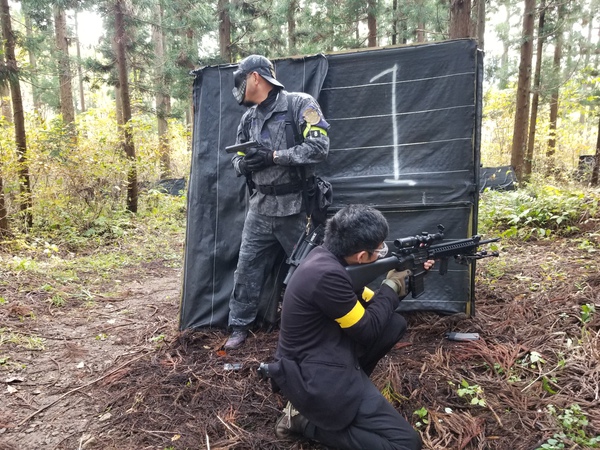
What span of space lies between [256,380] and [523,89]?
1042cm

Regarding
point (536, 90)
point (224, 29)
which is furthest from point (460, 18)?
point (224, 29)

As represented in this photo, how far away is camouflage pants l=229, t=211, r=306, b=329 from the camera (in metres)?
3.36

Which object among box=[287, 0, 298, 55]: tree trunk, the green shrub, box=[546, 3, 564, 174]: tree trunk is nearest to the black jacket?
the green shrub

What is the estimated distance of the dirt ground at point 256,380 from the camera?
95.2 inches

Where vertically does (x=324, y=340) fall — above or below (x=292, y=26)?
below

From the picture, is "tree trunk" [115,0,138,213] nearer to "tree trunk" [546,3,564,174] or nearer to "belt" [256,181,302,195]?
"belt" [256,181,302,195]

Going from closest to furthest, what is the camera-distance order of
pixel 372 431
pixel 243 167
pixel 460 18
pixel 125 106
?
pixel 372 431, pixel 243 167, pixel 460 18, pixel 125 106

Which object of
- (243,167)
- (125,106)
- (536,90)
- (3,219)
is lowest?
(3,219)

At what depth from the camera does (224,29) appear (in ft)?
38.5

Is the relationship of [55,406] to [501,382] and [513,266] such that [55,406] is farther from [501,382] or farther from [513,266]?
[513,266]

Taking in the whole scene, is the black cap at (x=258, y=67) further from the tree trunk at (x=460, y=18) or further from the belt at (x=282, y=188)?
the tree trunk at (x=460, y=18)

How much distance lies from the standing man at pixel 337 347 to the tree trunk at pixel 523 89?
10.0m

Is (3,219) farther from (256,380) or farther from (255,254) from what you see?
(256,380)

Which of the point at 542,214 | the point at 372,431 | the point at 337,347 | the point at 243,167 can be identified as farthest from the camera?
the point at 542,214
